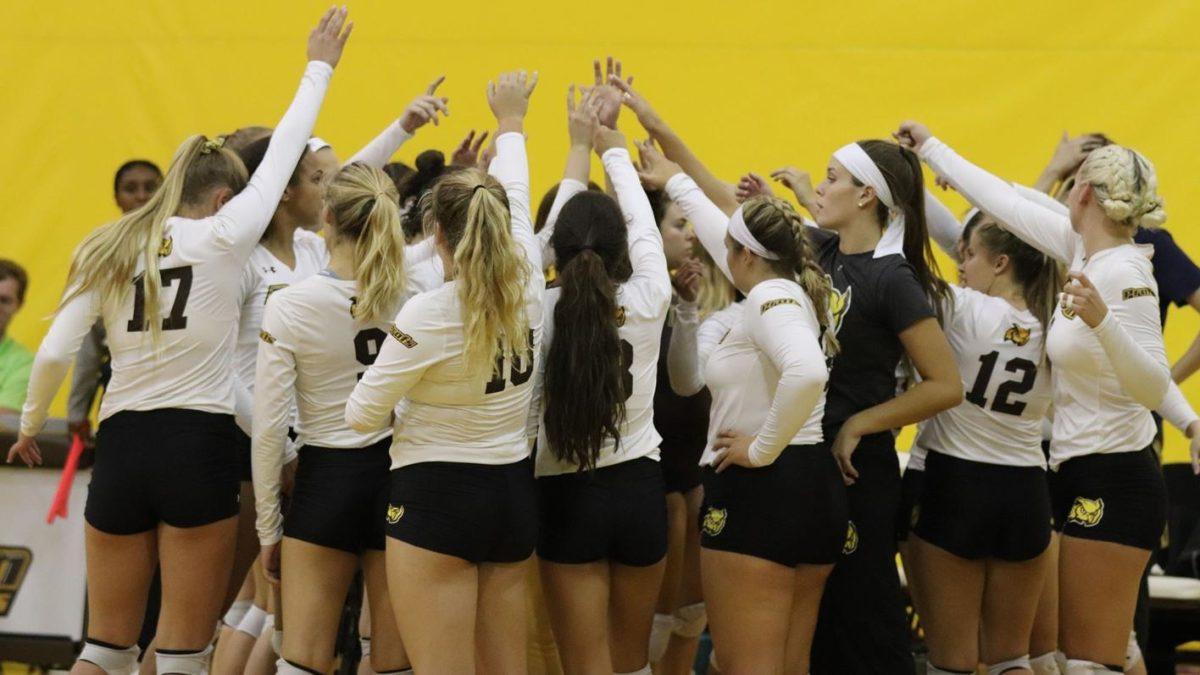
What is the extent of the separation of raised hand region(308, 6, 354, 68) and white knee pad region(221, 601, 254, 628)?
178 centimetres

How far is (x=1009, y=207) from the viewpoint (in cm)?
401

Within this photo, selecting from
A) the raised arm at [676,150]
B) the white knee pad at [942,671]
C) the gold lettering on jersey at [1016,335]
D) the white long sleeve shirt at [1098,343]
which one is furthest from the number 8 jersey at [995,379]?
the raised arm at [676,150]

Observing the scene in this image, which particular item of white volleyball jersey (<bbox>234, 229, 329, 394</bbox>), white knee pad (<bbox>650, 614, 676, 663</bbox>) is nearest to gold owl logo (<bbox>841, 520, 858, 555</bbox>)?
white knee pad (<bbox>650, 614, 676, 663</bbox>)

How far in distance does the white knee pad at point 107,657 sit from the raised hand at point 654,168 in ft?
6.79

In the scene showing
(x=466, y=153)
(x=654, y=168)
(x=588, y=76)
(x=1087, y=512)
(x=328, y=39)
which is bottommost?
(x=1087, y=512)

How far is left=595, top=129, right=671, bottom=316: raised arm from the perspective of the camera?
150 inches

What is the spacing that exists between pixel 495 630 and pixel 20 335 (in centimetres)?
400

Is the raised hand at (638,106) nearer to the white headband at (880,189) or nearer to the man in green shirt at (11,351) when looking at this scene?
the white headband at (880,189)

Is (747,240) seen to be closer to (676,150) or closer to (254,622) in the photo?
(676,150)

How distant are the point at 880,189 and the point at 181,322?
200 cm

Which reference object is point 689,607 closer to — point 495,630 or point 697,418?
point 697,418

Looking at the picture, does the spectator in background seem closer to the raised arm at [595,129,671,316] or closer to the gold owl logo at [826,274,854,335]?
the raised arm at [595,129,671,316]

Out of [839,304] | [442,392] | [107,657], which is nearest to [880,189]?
[839,304]

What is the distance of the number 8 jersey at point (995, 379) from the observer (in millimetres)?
4094
